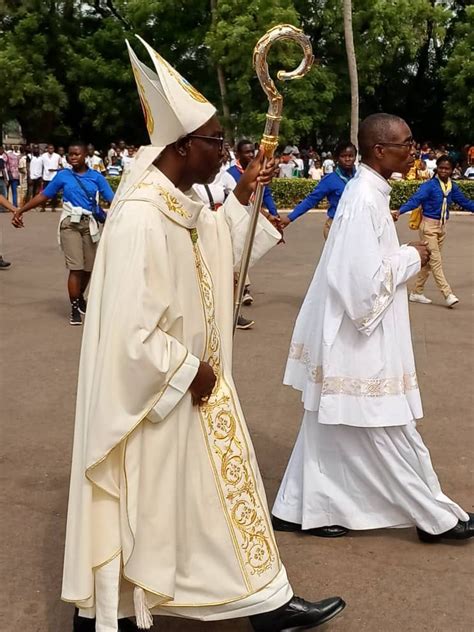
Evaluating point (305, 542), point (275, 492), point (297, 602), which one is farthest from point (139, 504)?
point (275, 492)

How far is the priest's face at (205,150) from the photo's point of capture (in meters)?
2.75

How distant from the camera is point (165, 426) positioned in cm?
273

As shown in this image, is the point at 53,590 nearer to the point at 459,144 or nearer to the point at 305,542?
the point at 305,542

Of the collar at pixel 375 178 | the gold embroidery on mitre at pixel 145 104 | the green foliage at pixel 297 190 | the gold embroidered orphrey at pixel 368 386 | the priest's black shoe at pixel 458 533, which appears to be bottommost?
the green foliage at pixel 297 190

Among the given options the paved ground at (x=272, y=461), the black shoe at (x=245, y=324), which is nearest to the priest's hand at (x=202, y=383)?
the paved ground at (x=272, y=461)

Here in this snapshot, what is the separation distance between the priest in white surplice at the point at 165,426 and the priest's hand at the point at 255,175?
13 mm

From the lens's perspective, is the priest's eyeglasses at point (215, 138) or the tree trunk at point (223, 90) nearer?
the priest's eyeglasses at point (215, 138)

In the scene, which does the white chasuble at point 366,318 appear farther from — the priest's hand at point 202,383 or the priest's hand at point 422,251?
the priest's hand at point 202,383

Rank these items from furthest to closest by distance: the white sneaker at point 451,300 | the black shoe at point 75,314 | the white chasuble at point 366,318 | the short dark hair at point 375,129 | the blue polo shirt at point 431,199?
the blue polo shirt at point 431,199 → the white sneaker at point 451,300 → the black shoe at point 75,314 → the short dark hair at point 375,129 → the white chasuble at point 366,318

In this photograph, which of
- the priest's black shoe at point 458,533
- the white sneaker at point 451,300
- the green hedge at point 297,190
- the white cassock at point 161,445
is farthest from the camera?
the green hedge at point 297,190

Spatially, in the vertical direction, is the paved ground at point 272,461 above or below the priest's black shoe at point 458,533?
below

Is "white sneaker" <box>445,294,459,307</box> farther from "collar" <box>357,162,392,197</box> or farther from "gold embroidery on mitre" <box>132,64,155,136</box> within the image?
"gold embroidery on mitre" <box>132,64,155,136</box>

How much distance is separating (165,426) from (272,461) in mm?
2233

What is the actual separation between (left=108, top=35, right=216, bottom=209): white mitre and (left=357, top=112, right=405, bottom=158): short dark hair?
Answer: 116cm
